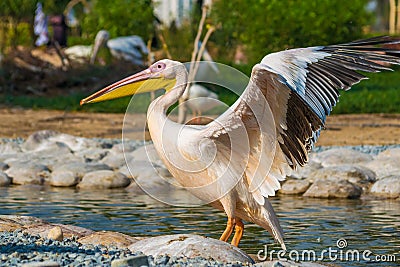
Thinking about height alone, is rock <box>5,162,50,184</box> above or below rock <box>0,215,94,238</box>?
below

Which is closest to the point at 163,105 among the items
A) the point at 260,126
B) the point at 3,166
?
the point at 260,126

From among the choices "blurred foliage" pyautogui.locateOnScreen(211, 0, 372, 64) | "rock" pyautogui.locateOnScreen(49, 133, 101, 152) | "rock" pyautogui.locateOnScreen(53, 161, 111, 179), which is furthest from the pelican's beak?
"blurred foliage" pyautogui.locateOnScreen(211, 0, 372, 64)

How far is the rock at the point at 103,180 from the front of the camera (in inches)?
370

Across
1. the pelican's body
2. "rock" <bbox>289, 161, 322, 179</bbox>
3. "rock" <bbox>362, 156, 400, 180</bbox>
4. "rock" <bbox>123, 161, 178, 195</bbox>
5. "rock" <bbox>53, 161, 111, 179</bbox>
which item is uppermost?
"rock" <bbox>362, 156, 400, 180</bbox>

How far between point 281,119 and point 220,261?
1.00 m

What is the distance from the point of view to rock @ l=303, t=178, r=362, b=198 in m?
8.68

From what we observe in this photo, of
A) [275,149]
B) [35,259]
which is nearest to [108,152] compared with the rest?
[275,149]

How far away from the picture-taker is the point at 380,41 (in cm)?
526

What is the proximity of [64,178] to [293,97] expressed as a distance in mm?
4971

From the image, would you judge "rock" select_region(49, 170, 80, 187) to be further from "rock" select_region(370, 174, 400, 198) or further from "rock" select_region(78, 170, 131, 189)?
"rock" select_region(370, 174, 400, 198)

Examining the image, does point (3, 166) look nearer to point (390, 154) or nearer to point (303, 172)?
point (303, 172)

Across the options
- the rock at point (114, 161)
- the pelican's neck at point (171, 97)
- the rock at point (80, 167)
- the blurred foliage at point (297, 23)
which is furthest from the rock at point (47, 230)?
the blurred foliage at point (297, 23)

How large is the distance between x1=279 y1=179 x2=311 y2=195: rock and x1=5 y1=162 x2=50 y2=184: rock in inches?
109

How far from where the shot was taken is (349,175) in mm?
9094
